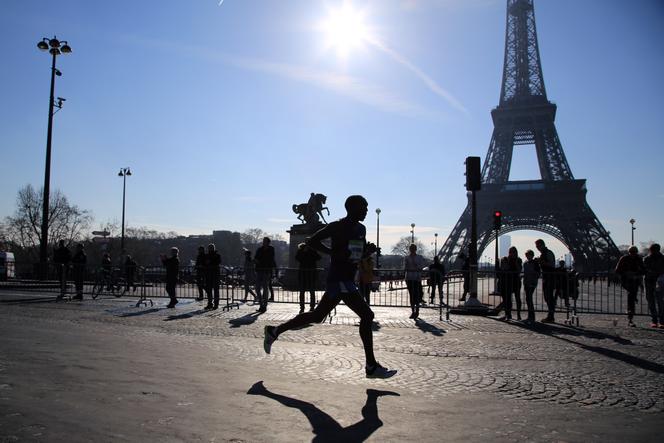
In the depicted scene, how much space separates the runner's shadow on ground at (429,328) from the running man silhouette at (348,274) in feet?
13.7

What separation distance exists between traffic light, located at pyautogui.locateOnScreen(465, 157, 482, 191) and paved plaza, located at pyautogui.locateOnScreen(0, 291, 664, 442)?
5.73 m

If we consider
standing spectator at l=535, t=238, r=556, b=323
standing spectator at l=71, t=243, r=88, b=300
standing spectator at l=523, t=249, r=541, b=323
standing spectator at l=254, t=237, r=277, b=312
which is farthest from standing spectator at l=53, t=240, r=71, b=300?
standing spectator at l=535, t=238, r=556, b=323

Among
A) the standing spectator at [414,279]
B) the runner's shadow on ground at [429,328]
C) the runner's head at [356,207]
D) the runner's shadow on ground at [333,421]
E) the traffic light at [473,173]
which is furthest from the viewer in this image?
the traffic light at [473,173]

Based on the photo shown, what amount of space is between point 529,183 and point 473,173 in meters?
55.6

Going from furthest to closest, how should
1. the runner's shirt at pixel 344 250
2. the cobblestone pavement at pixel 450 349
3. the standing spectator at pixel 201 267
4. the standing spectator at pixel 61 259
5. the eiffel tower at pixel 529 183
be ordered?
the eiffel tower at pixel 529 183 → the standing spectator at pixel 61 259 → the standing spectator at pixel 201 267 → the runner's shirt at pixel 344 250 → the cobblestone pavement at pixel 450 349

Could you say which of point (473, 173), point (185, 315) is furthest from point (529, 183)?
point (185, 315)

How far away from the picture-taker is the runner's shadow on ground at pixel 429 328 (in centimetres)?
934

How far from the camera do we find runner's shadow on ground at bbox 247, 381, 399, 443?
3.43 metres

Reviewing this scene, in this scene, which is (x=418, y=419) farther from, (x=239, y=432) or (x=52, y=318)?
(x=52, y=318)

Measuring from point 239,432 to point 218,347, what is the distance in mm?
3816

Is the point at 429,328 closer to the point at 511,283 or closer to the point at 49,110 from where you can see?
the point at 511,283

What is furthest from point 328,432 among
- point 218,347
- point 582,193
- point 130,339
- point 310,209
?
point 582,193

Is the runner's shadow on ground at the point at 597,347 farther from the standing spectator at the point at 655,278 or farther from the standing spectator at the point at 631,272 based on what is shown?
the standing spectator at the point at 631,272

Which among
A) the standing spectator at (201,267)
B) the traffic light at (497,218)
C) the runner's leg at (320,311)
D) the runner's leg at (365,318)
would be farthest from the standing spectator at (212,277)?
the traffic light at (497,218)
